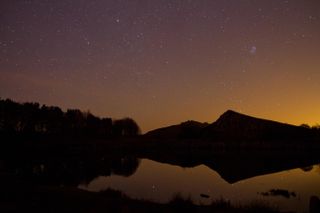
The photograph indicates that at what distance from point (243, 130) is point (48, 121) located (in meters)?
73.5

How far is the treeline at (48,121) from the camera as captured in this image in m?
82.8

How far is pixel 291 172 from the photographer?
35.9m

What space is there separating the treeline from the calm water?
5236 cm

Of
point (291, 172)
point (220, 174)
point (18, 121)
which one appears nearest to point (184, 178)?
point (220, 174)

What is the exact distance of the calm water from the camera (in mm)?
21156

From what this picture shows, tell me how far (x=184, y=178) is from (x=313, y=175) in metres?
13.4

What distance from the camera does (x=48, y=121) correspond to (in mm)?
95750

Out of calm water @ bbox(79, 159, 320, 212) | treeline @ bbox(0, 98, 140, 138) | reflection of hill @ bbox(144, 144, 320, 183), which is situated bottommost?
calm water @ bbox(79, 159, 320, 212)

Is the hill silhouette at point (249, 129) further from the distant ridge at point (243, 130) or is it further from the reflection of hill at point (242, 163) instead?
the reflection of hill at point (242, 163)

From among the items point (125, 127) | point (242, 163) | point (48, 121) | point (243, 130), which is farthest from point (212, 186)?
point (125, 127)

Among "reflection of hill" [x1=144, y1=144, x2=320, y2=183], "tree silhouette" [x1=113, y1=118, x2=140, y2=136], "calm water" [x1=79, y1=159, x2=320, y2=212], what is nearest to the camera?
"calm water" [x1=79, y1=159, x2=320, y2=212]

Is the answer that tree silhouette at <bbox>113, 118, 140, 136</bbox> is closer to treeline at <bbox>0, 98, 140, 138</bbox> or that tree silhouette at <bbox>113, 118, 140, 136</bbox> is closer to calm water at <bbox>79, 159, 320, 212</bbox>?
treeline at <bbox>0, 98, 140, 138</bbox>

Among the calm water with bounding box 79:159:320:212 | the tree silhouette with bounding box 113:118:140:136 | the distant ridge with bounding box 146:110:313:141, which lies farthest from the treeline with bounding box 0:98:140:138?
the calm water with bounding box 79:159:320:212

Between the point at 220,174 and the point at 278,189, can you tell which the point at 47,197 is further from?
the point at 220,174
